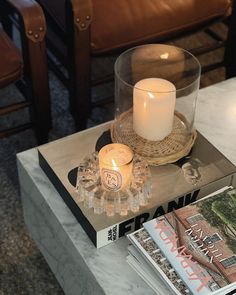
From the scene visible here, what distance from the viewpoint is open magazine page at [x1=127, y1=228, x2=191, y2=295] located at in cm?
100

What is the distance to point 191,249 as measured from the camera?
1.04m

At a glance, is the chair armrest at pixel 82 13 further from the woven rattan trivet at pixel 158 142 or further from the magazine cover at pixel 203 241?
the magazine cover at pixel 203 241

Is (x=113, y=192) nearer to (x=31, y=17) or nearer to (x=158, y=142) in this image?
(x=158, y=142)

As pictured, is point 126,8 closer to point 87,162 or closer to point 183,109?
point 183,109

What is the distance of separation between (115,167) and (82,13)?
552mm

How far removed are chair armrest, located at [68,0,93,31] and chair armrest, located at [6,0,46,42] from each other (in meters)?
0.09

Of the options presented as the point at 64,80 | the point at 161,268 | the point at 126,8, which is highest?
the point at 126,8

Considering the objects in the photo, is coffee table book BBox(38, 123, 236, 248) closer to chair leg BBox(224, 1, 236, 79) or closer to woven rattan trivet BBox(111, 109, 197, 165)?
woven rattan trivet BBox(111, 109, 197, 165)

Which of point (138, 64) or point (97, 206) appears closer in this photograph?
point (97, 206)

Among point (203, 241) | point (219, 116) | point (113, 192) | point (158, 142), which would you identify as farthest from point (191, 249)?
point (219, 116)

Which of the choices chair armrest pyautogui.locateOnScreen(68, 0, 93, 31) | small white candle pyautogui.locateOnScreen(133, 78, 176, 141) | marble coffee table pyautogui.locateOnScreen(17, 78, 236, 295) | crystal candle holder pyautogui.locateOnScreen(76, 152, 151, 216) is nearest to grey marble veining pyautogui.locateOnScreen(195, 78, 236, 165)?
marble coffee table pyautogui.locateOnScreen(17, 78, 236, 295)

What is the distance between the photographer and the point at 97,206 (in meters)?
1.12

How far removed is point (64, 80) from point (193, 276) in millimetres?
906

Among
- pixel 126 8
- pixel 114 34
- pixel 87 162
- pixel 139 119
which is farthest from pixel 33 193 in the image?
pixel 126 8
